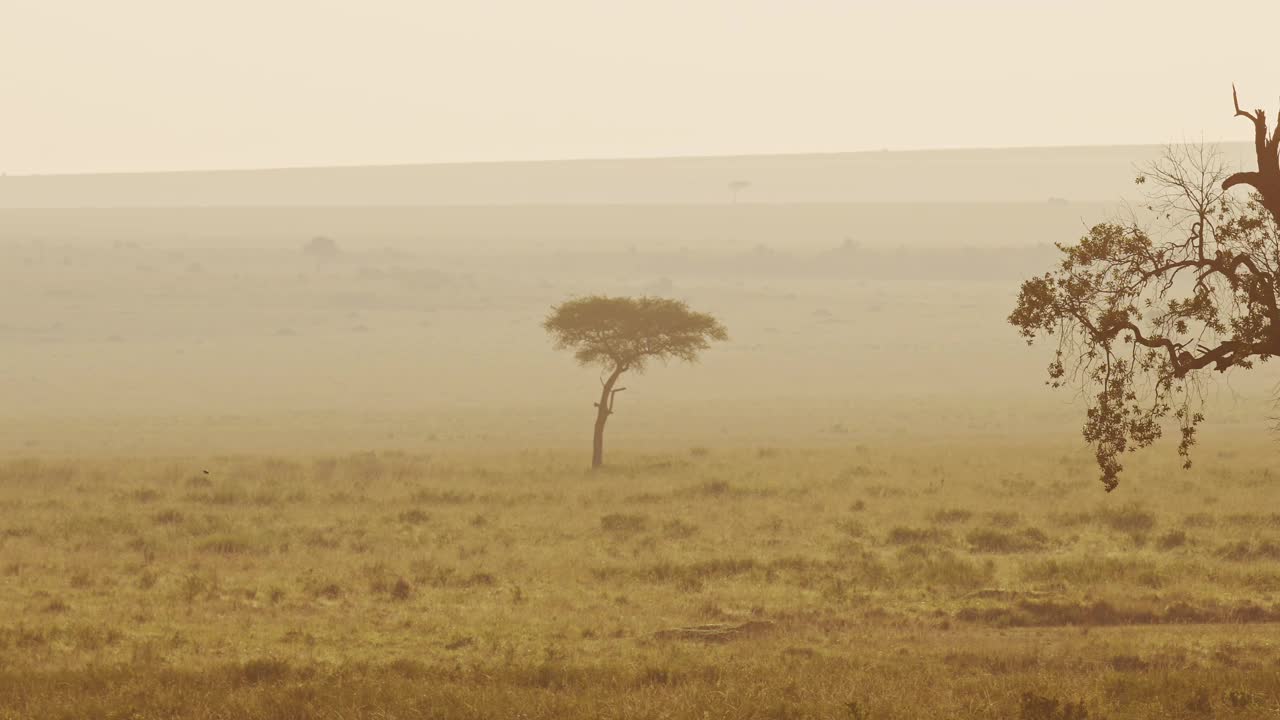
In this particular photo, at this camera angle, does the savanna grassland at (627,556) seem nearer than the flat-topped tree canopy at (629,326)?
Yes

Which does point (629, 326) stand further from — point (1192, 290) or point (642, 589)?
point (1192, 290)

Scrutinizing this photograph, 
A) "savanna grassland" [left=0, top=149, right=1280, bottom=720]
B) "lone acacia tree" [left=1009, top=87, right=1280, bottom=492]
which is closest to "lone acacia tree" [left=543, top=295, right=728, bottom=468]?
"savanna grassland" [left=0, top=149, right=1280, bottom=720]

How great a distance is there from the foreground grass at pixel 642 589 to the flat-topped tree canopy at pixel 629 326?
6726 millimetres

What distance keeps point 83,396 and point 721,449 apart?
44.9 meters

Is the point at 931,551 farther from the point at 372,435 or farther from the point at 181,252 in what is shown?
the point at 181,252

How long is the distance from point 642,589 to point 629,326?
2506 cm

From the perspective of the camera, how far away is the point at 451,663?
17.8m

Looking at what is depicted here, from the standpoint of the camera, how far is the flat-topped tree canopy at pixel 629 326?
4853cm

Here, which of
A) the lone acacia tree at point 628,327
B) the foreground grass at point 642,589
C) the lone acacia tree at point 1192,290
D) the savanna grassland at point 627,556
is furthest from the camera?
the lone acacia tree at point 628,327

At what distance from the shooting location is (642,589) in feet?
78.9

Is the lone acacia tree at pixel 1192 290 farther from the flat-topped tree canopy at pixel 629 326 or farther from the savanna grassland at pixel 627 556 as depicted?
the flat-topped tree canopy at pixel 629 326

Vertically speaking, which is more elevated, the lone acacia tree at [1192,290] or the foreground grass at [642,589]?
the lone acacia tree at [1192,290]

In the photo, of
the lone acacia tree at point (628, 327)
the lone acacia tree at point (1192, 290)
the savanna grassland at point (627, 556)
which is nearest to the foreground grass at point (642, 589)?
the savanna grassland at point (627, 556)

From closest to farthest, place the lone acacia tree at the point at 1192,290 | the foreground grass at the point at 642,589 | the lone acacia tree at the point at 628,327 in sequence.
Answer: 1. the foreground grass at the point at 642,589
2. the lone acacia tree at the point at 1192,290
3. the lone acacia tree at the point at 628,327
